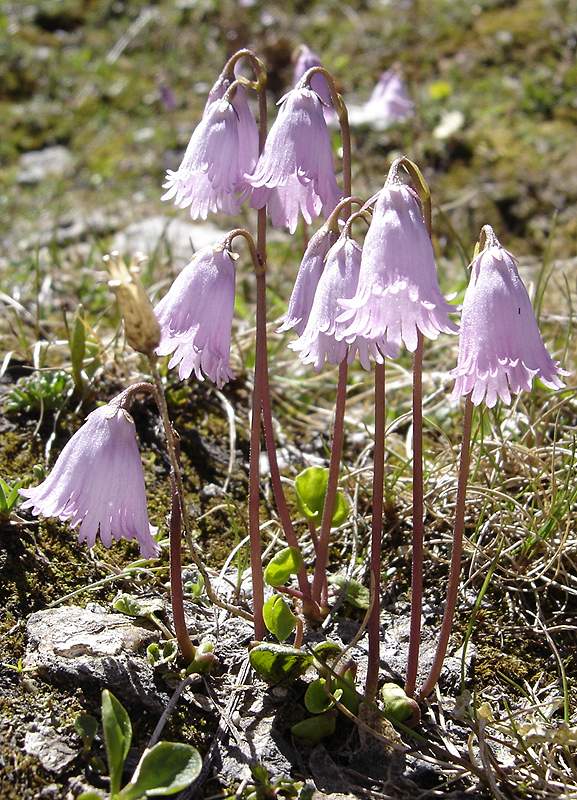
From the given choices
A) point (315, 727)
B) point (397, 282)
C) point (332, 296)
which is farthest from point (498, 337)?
point (315, 727)

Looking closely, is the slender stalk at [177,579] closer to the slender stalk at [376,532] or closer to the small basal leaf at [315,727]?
the small basal leaf at [315,727]

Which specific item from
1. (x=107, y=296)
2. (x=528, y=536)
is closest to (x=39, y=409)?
(x=107, y=296)

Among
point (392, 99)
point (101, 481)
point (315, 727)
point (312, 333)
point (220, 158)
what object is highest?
point (392, 99)

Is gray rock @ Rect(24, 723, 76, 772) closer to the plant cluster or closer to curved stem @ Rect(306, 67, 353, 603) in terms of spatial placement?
the plant cluster

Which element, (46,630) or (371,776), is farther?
(46,630)

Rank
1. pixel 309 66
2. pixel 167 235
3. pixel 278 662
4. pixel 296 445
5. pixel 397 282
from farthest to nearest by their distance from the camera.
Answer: pixel 167 235, pixel 309 66, pixel 296 445, pixel 278 662, pixel 397 282

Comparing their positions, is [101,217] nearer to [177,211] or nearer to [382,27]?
[177,211]

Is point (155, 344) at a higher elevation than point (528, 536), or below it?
higher

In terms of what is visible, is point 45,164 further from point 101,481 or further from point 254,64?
point 101,481
